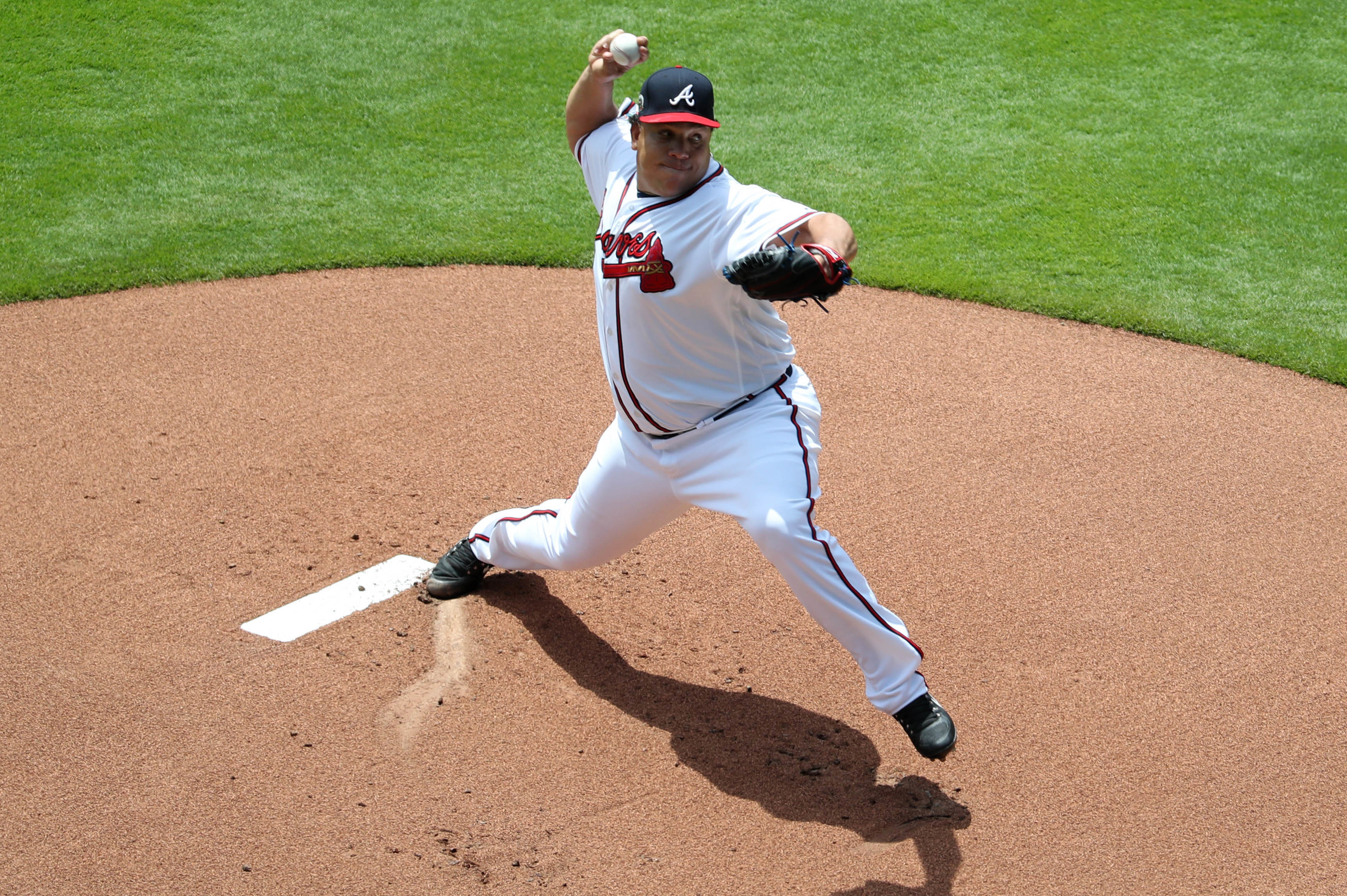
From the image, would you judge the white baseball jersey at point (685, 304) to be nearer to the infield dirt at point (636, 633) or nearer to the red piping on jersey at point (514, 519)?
the red piping on jersey at point (514, 519)

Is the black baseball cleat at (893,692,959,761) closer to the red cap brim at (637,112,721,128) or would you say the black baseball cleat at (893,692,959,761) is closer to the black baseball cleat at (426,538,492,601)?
the black baseball cleat at (426,538,492,601)

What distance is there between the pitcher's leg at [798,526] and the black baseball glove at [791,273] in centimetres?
50

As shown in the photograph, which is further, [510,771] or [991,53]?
[991,53]

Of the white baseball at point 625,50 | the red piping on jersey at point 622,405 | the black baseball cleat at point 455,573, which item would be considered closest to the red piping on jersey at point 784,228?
the red piping on jersey at point 622,405

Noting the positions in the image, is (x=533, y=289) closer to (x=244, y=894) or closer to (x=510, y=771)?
(x=510, y=771)

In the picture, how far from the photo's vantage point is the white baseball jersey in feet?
11.6

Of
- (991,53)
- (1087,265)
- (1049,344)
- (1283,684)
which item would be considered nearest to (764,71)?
(991,53)

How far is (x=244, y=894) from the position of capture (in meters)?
3.24

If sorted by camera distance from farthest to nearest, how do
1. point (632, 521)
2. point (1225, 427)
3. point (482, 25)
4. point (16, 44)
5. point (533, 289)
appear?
point (482, 25), point (16, 44), point (533, 289), point (1225, 427), point (632, 521)

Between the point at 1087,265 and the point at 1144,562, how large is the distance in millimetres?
3083

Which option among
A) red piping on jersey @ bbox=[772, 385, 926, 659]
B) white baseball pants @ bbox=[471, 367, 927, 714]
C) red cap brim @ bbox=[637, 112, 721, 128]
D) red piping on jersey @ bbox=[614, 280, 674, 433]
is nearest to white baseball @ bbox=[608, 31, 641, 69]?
red cap brim @ bbox=[637, 112, 721, 128]

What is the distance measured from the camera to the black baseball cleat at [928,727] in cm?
359

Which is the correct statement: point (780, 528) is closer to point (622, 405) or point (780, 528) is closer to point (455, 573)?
point (622, 405)

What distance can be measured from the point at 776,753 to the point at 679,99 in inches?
78.2
